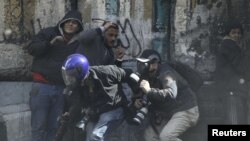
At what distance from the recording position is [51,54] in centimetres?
917

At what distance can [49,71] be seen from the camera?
9109mm

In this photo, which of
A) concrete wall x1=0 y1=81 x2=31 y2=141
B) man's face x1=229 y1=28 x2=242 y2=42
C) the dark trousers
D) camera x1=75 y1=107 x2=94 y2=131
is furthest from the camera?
concrete wall x1=0 y1=81 x2=31 y2=141

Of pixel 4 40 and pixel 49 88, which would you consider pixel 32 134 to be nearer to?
pixel 49 88

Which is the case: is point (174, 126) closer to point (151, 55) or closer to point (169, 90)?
point (169, 90)

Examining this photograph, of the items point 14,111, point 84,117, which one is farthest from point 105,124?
point 14,111

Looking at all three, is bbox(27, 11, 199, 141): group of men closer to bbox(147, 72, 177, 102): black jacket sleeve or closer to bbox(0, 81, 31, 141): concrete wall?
bbox(147, 72, 177, 102): black jacket sleeve

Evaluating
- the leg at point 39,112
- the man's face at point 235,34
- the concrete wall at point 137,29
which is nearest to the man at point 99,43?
the leg at point 39,112

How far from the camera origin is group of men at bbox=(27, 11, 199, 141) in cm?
818

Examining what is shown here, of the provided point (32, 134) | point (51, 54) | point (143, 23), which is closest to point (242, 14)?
point (143, 23)

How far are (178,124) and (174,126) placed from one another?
0.06 metres

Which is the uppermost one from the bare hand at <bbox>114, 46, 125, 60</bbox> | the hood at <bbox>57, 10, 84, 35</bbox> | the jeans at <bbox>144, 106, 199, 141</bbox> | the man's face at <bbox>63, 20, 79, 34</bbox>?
the hood at <bbox>57, 10, 84, 35</bbox>

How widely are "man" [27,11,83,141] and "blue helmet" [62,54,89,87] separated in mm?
1032

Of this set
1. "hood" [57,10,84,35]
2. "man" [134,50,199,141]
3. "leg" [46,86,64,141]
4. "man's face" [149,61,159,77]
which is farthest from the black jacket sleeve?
"hood" [57,10,84,35]

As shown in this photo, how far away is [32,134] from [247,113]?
280 cm
